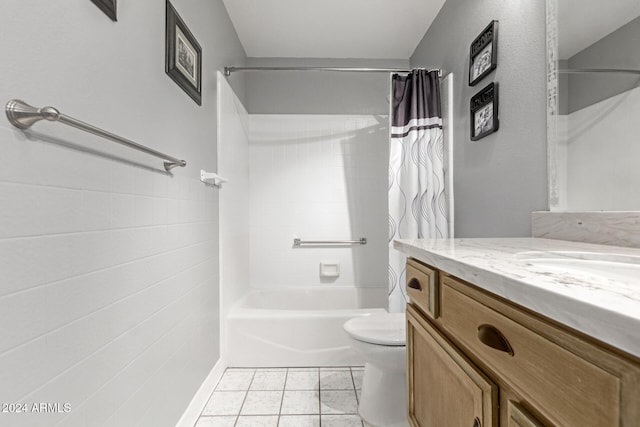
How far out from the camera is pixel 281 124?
297cm

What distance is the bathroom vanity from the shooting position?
0.34 m

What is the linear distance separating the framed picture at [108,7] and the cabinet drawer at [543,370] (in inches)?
47.4

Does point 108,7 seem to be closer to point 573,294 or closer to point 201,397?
point 573,294

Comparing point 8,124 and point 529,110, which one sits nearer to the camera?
point 8,124

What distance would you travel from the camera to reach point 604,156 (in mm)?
1014

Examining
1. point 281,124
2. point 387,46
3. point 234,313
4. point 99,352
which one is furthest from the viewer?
point 281,124

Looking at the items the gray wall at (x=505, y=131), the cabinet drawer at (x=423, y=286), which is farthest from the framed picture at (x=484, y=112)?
the cabinet drawer at (x=423, y=286)

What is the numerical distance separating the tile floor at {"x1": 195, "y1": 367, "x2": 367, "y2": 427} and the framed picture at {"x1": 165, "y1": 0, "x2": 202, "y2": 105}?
162 centimetres

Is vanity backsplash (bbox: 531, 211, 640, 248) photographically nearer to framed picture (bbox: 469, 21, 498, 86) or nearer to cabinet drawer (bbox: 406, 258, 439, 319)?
cabinet drawer (bbox: 406, 258, 439, 319)

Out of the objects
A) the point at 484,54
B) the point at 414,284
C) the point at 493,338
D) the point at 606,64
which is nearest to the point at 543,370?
the point at 493,338

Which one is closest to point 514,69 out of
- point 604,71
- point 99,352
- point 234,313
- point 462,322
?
point 604,71

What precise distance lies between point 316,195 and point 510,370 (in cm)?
250

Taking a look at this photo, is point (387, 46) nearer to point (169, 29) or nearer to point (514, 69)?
point (514, 69)

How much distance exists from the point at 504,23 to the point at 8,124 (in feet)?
6.02
